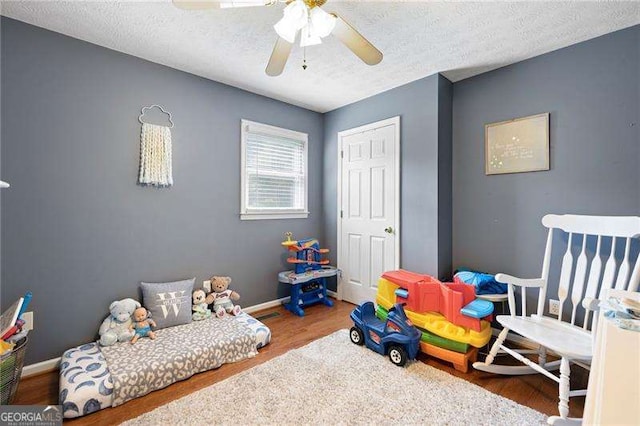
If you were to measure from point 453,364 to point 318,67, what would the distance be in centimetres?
271

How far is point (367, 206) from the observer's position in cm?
337

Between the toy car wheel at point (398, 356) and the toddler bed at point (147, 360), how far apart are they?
41.0 inches

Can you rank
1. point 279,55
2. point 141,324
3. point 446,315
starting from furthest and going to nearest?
point 141,324
point 446,315
point 279,55

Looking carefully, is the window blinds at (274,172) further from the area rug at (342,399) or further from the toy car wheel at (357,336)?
the area rug at (342,399)

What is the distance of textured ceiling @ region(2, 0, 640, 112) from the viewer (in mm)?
1830

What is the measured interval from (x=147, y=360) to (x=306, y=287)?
1755 mm

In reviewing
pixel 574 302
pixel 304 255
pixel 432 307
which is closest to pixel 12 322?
pixel 304 255

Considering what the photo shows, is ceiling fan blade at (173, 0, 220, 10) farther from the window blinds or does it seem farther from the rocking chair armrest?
the rocking chair armrest

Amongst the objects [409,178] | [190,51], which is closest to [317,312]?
[409,178]

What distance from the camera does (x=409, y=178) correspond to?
2975 millimetres

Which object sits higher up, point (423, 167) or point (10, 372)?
point (423, 167)

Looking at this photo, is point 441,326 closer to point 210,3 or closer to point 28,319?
point 210,3

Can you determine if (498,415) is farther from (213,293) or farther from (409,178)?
(213,293)

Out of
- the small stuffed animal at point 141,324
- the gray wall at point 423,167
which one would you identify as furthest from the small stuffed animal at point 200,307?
the gray wall at point 423,167
